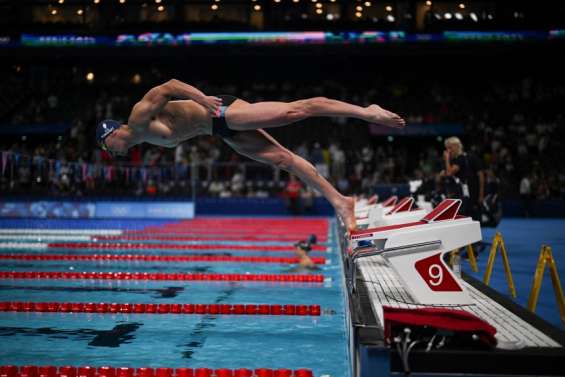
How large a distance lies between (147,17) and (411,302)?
28.0m

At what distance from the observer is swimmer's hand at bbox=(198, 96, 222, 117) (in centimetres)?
527

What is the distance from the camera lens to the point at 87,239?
14398 millimetres

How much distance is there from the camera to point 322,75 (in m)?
31.8

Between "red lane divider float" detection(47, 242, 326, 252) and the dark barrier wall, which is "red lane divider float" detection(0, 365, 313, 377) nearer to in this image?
"red lane divider float" detection(47, 242, 326, 252)

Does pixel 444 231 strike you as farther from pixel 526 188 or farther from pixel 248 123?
pixel 526 188

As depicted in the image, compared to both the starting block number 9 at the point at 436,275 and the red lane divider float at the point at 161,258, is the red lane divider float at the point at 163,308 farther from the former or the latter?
the red lane divider float at the point at 161,258

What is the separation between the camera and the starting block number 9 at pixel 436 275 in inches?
187

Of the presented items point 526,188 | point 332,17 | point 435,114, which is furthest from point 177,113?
point 332,17

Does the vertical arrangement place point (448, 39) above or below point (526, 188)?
above

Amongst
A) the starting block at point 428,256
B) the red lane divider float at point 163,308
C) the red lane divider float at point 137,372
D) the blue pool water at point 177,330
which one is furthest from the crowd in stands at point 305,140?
the starting block at point 428,256

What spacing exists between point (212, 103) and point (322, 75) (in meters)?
27.0

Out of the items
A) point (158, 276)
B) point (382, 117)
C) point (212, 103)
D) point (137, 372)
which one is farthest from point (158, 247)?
point (137, 372)

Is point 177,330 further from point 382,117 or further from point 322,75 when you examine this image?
point 322,75

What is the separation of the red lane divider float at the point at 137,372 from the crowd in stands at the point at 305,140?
13.9 meters
